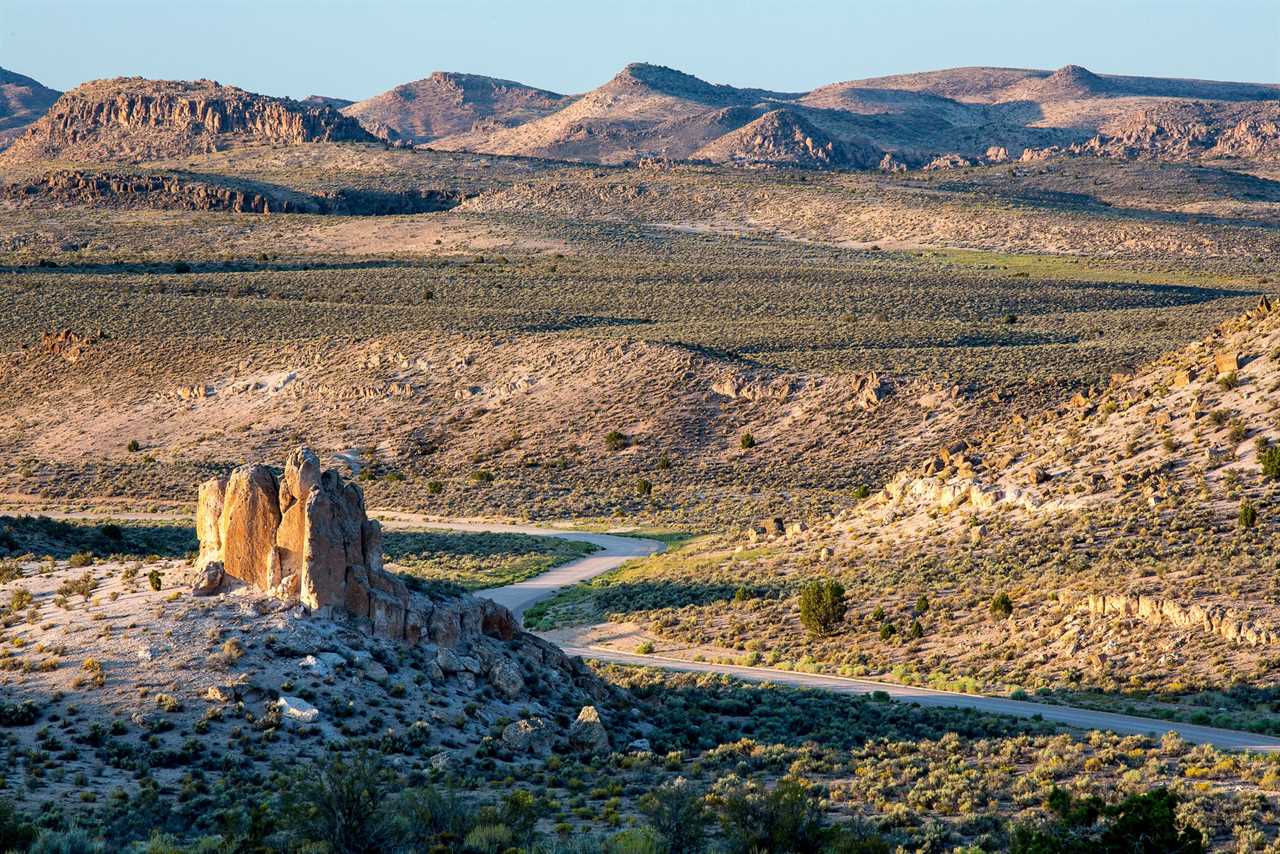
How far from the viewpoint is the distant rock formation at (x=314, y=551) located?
74.6 ft

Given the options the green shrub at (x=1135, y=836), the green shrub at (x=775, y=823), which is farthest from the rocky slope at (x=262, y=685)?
the green shrub at (x=1135, y=836)

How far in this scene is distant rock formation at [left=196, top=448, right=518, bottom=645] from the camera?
22734 millimetres

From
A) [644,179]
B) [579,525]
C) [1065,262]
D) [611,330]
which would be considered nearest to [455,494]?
[579,525]

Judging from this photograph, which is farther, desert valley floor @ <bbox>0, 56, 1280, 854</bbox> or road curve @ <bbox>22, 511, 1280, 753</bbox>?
road curve @ <bbox>22, 511, 1280, 753</bbox>

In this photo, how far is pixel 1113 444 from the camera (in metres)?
38.5

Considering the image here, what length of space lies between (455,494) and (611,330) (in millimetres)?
21293

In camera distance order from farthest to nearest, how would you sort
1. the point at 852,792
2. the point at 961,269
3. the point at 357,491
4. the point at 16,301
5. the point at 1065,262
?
the point at 1065,262 < the point at 961,269 < the point at 16,301 < the point at 357,491 < the point at 852,792

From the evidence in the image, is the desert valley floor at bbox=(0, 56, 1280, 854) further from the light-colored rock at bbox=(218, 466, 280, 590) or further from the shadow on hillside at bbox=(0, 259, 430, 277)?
the shadow on hillside at bbox=(0, 259, 430, 277)

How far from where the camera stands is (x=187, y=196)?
13900 cm

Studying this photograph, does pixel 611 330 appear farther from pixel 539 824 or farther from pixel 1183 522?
pixel 539 824

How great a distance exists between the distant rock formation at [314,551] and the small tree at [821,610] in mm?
11297

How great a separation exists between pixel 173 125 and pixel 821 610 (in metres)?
175

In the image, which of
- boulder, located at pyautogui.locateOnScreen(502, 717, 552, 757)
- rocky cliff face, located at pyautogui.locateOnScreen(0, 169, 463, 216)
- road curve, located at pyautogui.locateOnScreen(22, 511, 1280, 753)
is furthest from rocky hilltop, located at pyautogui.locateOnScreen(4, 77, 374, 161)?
boulder, located at pyautogui.locateOnScreen(502, 717, 552, 757)

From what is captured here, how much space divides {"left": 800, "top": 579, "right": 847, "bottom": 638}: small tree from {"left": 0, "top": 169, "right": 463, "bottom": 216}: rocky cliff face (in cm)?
11417
